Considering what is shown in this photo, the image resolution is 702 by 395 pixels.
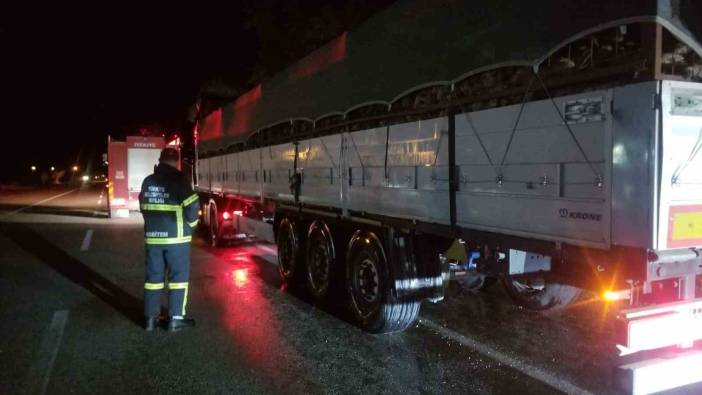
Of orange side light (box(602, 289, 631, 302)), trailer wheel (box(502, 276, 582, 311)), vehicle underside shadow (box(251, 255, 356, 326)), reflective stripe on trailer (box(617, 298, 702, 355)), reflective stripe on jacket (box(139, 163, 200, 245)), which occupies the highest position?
reflective stripe on jacket (box(139, 163, 200, 245))

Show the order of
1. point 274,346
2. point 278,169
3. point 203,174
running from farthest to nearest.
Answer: point 203,174
point 278,169
point 274,346

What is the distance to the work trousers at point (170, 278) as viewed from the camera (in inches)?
231

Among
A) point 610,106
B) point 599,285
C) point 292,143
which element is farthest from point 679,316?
point 292,143

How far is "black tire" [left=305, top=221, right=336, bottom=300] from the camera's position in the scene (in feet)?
21.8

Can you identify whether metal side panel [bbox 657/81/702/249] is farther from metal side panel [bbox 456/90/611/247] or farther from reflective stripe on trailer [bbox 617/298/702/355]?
reflective stripe on trailer [bbox 617/298/702/355]

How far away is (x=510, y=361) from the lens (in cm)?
496

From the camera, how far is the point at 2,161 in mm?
65438

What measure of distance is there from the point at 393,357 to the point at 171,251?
240 centimetres

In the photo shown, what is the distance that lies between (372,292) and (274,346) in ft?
3.51

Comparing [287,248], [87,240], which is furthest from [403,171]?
[87,240]

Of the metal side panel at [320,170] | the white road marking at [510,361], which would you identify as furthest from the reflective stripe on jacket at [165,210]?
the white road marking at [510,361]

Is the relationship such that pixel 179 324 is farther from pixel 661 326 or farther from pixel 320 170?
pixel 661 326

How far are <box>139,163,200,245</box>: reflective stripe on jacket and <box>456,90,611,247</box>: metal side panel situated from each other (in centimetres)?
283

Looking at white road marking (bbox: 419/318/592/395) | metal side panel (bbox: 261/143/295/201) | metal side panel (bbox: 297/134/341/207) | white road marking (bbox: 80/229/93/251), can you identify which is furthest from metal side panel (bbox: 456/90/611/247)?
white road marking (bbox: 80/229/93/251)
